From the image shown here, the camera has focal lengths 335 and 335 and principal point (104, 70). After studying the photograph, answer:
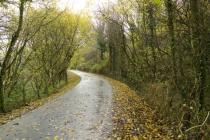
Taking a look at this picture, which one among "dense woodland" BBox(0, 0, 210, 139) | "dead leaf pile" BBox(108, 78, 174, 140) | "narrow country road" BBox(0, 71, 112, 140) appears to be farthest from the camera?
"dead leaf pile" BBox(108, 78, 174, 140)

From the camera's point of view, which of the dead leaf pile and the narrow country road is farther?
the dead leaf pile

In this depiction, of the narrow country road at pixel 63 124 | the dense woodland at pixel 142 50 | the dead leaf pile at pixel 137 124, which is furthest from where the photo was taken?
the dead leaf pile at pixel 137 124

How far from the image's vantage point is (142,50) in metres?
25.3

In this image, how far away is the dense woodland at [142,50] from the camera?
10742 millimetres

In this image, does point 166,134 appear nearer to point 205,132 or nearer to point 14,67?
point 205,132

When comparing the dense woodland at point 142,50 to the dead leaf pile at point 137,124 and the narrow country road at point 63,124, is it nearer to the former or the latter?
the dead leaf pile at point 137,124

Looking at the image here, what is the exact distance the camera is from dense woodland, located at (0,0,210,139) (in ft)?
35.2

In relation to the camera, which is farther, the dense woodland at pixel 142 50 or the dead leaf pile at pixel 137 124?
the dead leaf pile at pixel 137 124

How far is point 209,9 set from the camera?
11.1 m

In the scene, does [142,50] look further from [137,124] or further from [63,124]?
[63,124]

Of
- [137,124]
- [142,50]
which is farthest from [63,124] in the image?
[142,50]

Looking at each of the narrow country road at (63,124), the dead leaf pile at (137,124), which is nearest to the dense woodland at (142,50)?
the dead leaf pile at (137,124)

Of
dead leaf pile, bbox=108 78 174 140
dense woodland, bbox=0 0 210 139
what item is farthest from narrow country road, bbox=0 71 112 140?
dense woodland, bbox=0 0 210 139

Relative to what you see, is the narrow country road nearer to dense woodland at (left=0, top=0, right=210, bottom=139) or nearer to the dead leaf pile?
the dead leaf pile
